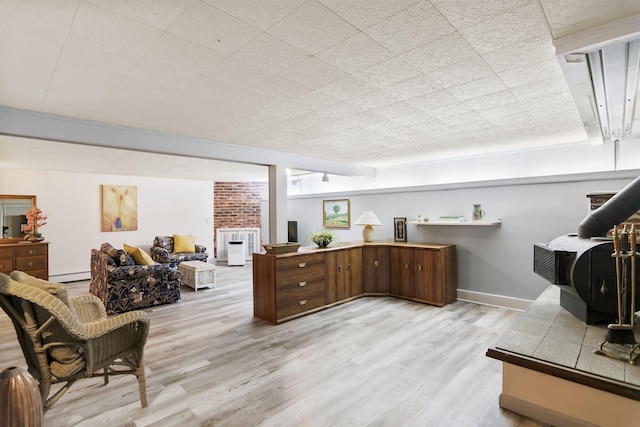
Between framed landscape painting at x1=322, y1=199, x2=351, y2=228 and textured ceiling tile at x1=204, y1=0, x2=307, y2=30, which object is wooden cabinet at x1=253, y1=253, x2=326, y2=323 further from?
textured ceiling tile at x1=204, y1=0, x2=307, y2=30

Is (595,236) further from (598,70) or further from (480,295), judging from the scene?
(480,295)

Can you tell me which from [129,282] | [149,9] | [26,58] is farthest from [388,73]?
[129,282]

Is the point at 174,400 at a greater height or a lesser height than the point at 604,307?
lesser

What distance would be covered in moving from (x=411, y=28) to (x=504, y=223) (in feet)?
12.6

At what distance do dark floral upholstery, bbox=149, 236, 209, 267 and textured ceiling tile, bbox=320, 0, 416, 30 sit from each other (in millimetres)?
6481

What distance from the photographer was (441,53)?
194 centimetres

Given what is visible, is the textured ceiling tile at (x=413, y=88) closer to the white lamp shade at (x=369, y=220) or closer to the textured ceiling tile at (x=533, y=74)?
the textured ceiling tile at (x=533, y=74)

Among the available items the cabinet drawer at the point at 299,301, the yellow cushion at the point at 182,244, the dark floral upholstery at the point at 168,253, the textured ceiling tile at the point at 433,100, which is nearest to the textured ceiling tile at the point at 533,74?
the textured ceiling tile at the point at 433,100

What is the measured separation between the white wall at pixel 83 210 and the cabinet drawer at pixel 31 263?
68cm

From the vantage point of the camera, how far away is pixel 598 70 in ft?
6.55

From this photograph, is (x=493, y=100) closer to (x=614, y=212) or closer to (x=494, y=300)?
(x=614, y=212)

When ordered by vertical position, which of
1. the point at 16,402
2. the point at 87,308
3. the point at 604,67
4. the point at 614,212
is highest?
the point at 604,67

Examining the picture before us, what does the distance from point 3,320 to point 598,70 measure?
681 cm

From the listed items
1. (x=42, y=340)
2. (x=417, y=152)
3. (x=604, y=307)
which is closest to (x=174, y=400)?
(x=42, y=340)
